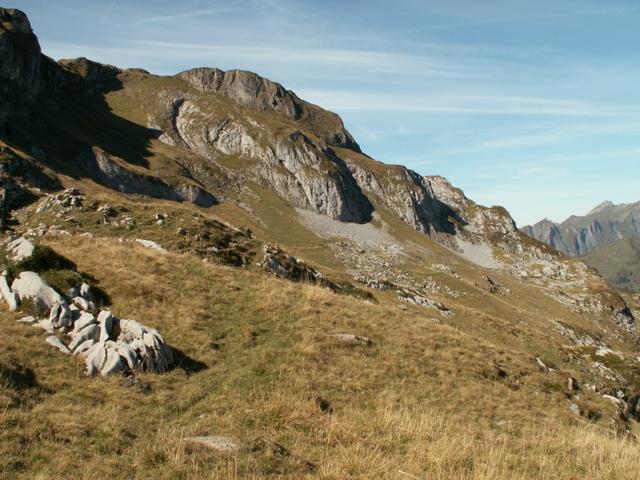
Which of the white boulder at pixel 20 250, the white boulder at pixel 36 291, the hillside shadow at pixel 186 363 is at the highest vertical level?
the white boulder at pixel 20 250

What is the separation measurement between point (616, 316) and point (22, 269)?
173125mm

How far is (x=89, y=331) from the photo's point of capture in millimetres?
15398

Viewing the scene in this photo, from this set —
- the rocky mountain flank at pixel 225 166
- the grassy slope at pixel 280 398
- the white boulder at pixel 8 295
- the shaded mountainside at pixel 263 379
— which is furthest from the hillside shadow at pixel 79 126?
the grassy slope at pixel 280 398

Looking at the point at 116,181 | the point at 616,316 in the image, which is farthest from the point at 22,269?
the point at 616,316

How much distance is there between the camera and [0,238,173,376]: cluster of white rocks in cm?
1448

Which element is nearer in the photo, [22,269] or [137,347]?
[137,347]

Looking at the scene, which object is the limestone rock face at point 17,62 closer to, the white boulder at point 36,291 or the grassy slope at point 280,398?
the white boulder at point 36,291

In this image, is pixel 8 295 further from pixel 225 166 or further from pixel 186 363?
pixel 225 166

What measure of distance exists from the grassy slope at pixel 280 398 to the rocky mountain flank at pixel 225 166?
37029 mm

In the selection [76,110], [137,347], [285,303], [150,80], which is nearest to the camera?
[137,347]

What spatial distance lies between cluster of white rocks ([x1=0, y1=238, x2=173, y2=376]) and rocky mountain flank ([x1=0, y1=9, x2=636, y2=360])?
44210 millimetres

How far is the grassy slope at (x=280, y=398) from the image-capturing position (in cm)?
892

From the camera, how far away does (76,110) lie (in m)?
138

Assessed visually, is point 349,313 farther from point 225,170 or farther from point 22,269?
point 225,170
